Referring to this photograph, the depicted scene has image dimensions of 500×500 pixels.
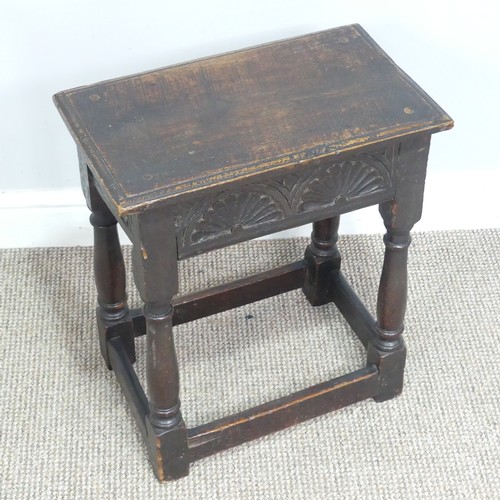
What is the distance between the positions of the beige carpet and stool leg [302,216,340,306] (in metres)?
0.03

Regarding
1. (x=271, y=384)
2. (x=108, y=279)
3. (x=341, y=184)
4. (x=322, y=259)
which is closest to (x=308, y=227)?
(x=322, y=259)

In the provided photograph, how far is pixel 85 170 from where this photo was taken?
51.9 inches

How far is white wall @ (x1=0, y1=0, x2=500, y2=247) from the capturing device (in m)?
1.56

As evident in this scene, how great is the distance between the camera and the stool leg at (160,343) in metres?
1.18

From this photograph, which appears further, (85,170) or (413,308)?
(413,308)

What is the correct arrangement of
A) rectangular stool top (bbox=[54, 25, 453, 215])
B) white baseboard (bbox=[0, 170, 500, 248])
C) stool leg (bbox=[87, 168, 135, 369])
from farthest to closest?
1. white baseboard (bbox=[0, 170, 500, 248])
2. stool leg (bbox=[87, 168, 135, 369])
3. rectangular stool top (bbox=[54, 25, 453, 215])

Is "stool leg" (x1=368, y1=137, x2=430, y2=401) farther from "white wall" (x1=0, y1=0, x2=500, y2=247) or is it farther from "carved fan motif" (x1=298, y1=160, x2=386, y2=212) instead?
"white wall" (x1=0, y1=0, x2=500, y2=247)

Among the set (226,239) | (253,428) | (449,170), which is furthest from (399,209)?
(449,170)

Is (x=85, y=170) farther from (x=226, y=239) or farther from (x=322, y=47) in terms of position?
(x=322, y=47)

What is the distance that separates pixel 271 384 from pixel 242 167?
19.9 inches

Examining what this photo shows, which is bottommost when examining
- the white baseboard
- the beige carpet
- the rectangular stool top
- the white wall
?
the beige carpet

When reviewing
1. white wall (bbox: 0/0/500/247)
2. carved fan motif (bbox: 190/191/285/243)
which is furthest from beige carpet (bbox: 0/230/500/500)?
carved fan motif (bbox: 190/191/285/243)

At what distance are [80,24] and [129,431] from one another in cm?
62

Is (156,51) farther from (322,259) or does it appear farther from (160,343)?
(160,343)
